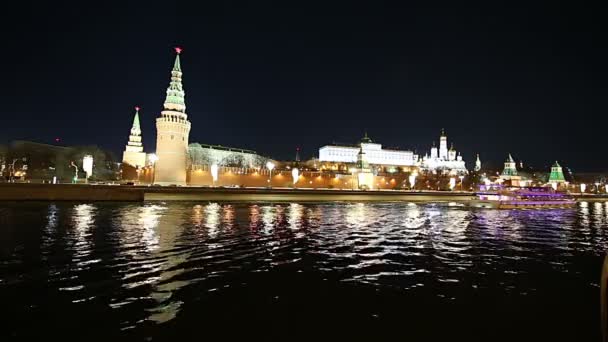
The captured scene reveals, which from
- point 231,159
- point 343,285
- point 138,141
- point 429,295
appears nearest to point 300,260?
point 343,285

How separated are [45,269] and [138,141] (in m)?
86.0

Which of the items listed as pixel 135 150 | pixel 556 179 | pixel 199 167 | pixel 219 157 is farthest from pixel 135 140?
pixel 556 179

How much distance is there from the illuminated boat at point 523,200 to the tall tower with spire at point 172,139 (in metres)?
44.3

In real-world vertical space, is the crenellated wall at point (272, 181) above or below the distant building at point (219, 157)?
below

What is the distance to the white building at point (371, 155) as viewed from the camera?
12850cm

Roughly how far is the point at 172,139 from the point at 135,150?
3011cm

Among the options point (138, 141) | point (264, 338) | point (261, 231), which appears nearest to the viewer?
point (264, 338)

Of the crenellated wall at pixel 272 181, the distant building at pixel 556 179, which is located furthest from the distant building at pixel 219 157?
the distant building at pixel 556 179

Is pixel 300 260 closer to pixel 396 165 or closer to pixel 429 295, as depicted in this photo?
pixel 429 295

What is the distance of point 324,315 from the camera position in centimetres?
589

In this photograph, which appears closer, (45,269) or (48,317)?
(48,317)

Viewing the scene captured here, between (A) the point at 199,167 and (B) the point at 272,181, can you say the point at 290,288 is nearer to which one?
(A) the point at 199,167

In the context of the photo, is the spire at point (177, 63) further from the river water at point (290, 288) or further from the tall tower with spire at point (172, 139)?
the river water at point (290, 288)

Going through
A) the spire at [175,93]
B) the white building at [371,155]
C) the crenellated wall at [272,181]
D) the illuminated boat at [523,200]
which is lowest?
the illuminated boat at [523,200]
